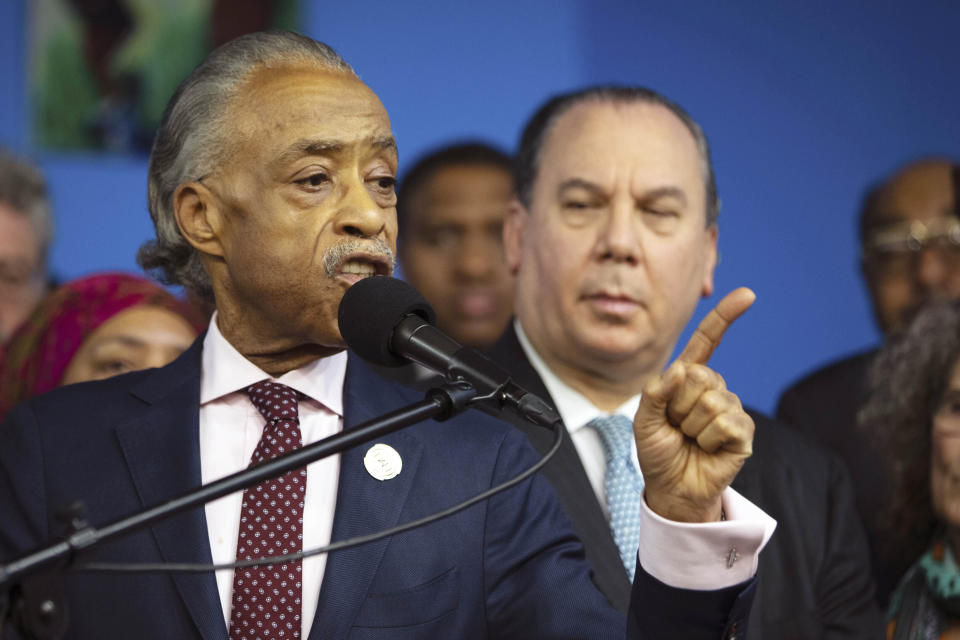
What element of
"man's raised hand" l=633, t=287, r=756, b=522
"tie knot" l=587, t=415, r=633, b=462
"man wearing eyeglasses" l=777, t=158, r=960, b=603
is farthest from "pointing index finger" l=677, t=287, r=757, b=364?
"man wearing eyeglasses" l=777, t=158, r=960, b=603

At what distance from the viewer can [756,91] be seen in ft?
14.2

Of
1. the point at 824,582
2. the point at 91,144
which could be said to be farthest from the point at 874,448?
the point at 91,144

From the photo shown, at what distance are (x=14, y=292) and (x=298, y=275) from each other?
1.89 meters

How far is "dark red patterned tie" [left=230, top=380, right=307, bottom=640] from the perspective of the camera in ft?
4.72

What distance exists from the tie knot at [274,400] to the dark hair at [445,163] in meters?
1.82

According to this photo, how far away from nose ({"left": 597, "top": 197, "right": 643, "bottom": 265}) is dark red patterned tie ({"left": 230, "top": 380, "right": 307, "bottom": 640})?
32.3 inches

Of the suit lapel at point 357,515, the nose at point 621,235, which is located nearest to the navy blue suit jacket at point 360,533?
the suit lapel at point 357,515

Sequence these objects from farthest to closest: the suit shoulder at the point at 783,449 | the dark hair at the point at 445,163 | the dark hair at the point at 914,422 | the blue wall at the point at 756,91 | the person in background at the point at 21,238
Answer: the blue wall at the point at 756,91, the dark hair at the point at 445,163, the person in background at the point at 21,238, the dark hair at the point at 914,422, the suit shoulder at the point at 783,449

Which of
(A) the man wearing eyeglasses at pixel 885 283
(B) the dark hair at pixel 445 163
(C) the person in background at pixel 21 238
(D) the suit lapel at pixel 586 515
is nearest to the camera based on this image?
(D) the suit lapel at pixel 586 515

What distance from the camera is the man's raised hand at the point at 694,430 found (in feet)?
4.55

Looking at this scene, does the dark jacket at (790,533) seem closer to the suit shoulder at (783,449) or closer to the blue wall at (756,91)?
the suit shoulder at (783,449)

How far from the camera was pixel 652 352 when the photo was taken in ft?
7.32

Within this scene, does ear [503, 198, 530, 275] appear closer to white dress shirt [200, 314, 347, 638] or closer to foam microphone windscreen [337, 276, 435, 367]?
white dress shirt [200, 314, 347, 638]

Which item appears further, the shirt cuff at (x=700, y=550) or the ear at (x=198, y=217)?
the ear at (x=198, y=217)
